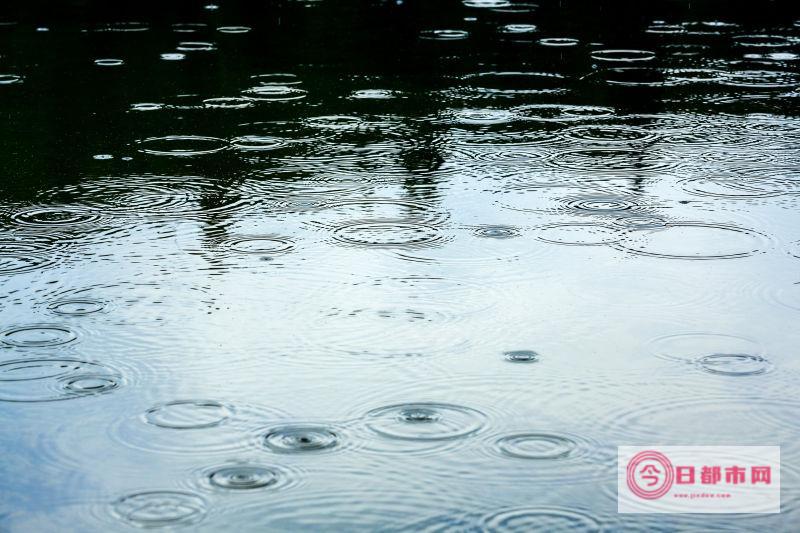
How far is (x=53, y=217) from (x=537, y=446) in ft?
7.66

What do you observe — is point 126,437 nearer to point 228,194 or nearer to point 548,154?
point 228,194

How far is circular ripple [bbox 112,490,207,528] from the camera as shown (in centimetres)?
232

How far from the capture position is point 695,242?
405cm

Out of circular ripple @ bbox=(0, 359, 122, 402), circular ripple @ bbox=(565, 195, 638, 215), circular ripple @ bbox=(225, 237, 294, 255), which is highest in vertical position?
circular ripple @ bbox=(225, 237, 294, 255)

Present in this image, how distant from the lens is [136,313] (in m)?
3.40

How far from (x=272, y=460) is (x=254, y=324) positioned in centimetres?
81

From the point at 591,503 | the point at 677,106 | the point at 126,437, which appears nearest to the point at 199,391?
the point at 126,437

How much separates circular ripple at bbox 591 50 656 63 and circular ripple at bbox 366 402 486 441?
16.7 feet

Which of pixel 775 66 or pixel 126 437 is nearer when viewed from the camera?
pixel 126 437

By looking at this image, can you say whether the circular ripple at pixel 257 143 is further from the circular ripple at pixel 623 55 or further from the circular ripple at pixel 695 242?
the circular ripple at pixel 623 55

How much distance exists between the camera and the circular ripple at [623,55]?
7559 millimetres

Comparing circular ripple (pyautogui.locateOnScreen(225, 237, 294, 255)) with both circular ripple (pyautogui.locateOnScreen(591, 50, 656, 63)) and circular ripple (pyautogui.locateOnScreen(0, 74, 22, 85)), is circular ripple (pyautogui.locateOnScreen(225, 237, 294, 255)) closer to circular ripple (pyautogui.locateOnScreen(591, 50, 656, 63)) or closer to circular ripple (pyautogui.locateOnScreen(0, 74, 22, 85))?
circular ripple (pyautogui.locateOnScreen(0, 74, 22, 85))

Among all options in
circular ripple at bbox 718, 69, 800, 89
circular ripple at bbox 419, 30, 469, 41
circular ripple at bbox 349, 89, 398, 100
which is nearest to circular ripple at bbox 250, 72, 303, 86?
circular ripple at bbox 349, 89, 398, 100

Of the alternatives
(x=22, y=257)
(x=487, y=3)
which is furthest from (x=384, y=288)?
(x=487, y=3)
